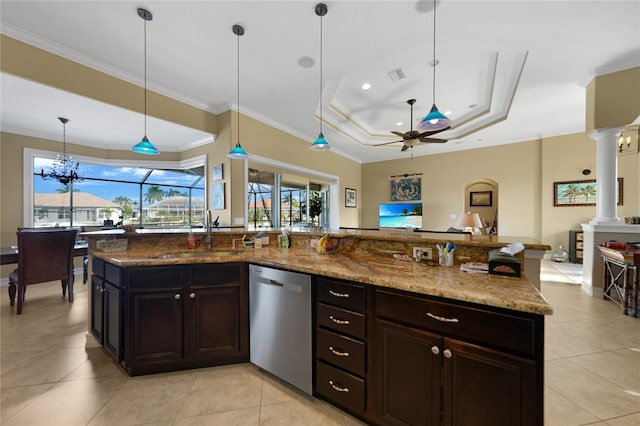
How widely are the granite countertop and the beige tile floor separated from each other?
93 cm

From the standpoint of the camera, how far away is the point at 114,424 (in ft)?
5.00

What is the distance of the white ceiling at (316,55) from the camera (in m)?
2.34

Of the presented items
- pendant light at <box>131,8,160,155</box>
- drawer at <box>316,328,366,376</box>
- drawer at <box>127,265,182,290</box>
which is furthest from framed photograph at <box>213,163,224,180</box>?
drawer at <box>316,328,366,376</box>

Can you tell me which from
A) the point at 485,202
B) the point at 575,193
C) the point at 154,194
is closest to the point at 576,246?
the point at 575,193

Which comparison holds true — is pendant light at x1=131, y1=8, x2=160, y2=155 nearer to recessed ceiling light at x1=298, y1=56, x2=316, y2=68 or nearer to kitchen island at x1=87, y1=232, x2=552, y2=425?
kitchen island at x1=87, y1=232, x2=552, y2=425

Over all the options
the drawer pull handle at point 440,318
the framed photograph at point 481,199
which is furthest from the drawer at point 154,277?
the framed photograph at point 481,199

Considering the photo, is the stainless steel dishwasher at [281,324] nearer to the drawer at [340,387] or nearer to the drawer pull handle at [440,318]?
the drawer at [340,387]

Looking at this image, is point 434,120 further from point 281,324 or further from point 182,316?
point 182,316

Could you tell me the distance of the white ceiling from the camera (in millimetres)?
2342

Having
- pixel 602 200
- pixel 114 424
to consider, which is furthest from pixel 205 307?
pixel 602 200

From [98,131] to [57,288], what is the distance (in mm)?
2828

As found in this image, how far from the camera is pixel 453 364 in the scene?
3.91 ft

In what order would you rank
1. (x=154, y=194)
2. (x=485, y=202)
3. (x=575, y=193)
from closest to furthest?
(x=575, y=193), (x=154, y=194), (x=485, y=202)

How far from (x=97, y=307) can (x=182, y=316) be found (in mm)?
1025
